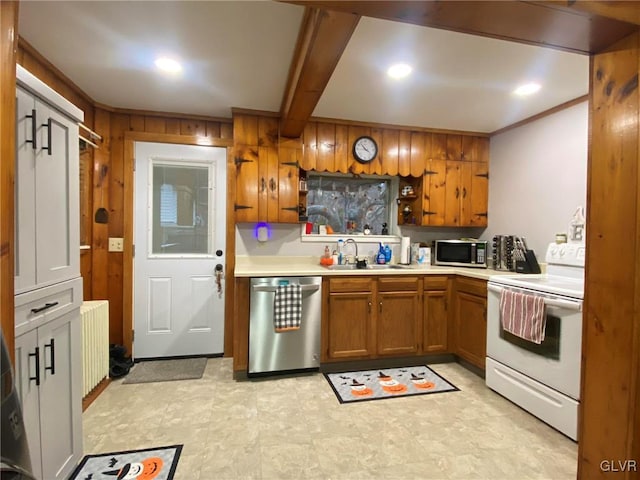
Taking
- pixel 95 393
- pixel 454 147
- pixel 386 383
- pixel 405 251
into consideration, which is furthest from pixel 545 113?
pixel 95 393

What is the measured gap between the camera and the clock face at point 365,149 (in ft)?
10.6

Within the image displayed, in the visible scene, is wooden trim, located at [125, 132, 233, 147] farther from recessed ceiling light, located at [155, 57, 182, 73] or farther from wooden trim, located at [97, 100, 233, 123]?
recessed ceiling light, located at [155, 57, 182, 73]

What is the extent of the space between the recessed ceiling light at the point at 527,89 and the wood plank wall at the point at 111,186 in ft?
8.74

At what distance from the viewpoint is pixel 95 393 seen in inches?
91.5

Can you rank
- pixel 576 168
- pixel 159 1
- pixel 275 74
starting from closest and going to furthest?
pixel 159 1
pixel 275 74
pixel 576 168

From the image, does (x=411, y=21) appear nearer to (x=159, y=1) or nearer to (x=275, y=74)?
(x=159, y=1)

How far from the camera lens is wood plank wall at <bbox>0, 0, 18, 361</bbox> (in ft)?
2.75

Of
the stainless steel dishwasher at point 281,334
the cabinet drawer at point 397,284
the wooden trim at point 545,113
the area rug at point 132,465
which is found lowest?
the area rug at point 132,465

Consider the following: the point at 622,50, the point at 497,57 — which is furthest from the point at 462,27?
the point at 497,57

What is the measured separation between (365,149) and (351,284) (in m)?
1.41

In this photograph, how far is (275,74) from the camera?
220 centimetres

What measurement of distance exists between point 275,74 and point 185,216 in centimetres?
162

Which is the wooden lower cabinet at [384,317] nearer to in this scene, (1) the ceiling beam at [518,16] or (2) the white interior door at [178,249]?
(2) the white interior door at [178,249]

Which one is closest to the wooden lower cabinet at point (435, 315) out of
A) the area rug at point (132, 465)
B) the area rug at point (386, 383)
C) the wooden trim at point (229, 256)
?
the area rug at point (386, 383)
